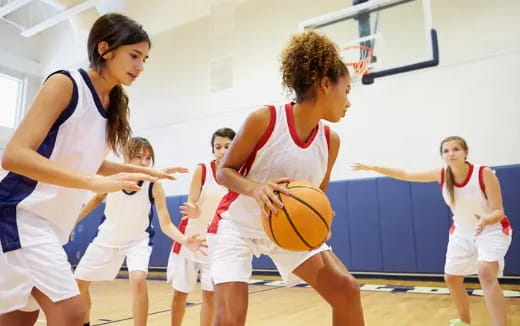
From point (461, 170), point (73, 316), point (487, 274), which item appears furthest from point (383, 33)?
point (73, 316)

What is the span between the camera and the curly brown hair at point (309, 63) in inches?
70.9

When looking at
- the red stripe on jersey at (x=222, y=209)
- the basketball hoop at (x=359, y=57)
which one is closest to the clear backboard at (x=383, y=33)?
the basketball hoop at (x=359, y=57)

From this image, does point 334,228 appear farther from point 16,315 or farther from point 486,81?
point 16,315

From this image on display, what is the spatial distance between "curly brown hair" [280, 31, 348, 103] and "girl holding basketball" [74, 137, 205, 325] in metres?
1.38

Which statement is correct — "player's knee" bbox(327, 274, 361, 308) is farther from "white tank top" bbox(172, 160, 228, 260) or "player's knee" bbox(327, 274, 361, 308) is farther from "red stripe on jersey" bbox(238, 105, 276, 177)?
"white tank top" bbox(172, 160, 228, 260)

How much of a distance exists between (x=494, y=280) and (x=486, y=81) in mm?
3611

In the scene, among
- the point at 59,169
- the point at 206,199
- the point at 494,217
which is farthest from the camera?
the point at 206,199

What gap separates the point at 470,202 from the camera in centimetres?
347

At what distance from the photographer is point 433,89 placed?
5.95 m

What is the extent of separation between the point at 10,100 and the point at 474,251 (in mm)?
10349

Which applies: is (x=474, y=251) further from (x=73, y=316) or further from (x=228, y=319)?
(x=73, y=316)

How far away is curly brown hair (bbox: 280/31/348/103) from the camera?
1801 mm

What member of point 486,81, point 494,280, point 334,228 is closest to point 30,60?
point 334,228

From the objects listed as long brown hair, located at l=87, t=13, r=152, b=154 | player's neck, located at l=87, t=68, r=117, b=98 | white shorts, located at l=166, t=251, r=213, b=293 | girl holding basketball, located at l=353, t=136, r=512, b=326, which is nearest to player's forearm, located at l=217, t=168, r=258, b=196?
long brown hair, located at l=87, t=13, r=152, b=154
